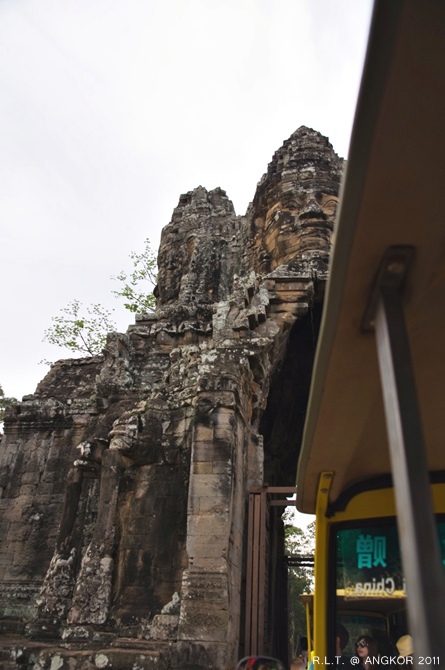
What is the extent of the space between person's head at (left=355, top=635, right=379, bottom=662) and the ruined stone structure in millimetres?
3681

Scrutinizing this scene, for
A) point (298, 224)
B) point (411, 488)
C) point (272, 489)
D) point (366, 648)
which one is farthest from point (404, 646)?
point (298, 224)

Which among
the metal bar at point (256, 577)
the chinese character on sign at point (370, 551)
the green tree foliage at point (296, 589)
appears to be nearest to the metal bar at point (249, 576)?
the metal bar at point (256, 577)

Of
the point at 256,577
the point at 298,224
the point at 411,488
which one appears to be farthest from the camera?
the point at 298,224

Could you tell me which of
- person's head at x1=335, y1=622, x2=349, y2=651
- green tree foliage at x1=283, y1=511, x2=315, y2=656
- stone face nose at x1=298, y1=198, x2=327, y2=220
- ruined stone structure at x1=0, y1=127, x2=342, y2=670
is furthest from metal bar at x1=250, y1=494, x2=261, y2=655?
green tree foliage at x1=283, y1=511, x2=315, y2=656

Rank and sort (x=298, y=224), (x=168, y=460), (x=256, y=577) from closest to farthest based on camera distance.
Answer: (x=256, y=577) < (x=168, y=460) < (x=298, y=224)

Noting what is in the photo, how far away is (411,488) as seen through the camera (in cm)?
136

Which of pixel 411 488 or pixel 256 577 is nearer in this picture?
pixel 411 488

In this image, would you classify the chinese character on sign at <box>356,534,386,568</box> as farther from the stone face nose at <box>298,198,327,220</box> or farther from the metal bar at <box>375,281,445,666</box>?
the stone face nose at <box>298,198,327,220</box>

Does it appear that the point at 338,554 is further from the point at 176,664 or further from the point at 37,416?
the point at 37,416

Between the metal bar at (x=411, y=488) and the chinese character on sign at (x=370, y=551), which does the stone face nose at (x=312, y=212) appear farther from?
the metal bar at (x=411, y=488)

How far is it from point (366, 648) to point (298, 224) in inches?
425

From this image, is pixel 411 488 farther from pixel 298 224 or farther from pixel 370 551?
pixel 298 224

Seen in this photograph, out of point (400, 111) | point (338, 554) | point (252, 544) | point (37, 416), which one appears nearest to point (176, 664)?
point (252, 544)

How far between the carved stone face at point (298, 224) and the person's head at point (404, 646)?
9622mm
